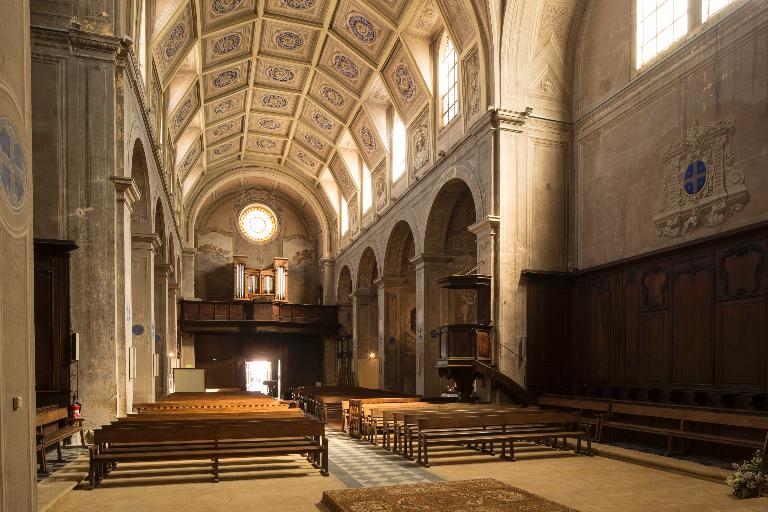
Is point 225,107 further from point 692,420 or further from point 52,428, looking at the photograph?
point 692,420

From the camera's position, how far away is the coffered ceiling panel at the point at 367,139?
20938mm

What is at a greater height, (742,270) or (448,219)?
(448,219)

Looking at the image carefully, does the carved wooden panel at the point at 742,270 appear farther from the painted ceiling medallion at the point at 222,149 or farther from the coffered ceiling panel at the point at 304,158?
the painted ceiling medallion at the point at 222,149

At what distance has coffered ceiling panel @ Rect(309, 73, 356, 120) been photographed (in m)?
20.5

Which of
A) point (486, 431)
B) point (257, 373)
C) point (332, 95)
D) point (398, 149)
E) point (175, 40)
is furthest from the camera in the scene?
point (257, 373)

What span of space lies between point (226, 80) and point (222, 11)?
12.5 feet

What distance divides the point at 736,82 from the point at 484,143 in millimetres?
5161

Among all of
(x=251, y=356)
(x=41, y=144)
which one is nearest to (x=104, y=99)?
(x=41, y=144)

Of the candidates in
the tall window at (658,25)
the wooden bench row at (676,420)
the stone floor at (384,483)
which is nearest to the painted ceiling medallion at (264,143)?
the tall window at (658,25)

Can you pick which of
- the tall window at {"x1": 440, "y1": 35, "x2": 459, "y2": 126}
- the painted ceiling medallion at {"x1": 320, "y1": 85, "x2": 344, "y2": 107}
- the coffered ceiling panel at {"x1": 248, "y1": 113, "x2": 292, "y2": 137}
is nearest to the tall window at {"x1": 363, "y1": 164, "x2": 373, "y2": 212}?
the painted ceiling medallion at {"x1": 320, "y1": 85, "x2": 344, "y2": 107}

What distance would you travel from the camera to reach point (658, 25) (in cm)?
1097

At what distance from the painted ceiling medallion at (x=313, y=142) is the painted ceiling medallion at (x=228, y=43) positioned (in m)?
6.55

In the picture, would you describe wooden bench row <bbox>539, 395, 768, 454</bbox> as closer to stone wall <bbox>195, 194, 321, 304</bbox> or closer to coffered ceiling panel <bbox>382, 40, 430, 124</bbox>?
coffered ceiling panel <bbox>382, 40, 430, 124</bbox>

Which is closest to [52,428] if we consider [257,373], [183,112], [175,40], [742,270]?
[742,270]
